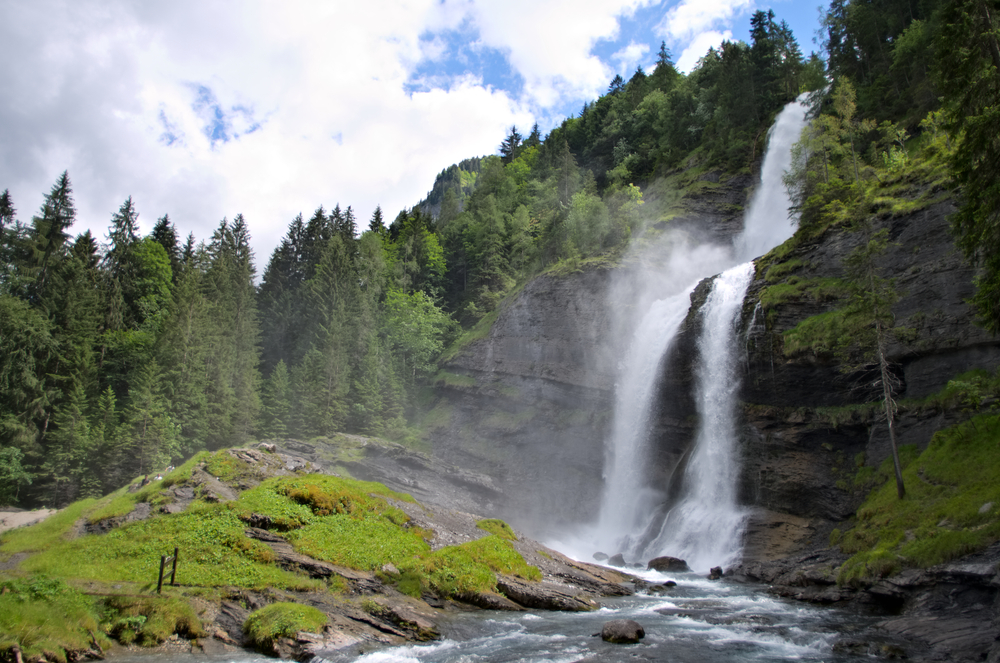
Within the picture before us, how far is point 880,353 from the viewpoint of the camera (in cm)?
2431

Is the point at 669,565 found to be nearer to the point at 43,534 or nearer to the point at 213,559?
the point at 213,559

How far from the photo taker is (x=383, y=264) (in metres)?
72.8

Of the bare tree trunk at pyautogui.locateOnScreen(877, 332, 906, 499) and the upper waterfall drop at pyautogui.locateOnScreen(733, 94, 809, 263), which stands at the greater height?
the upper waterfall drop at pyautogui.locateOnScreen(733, 94, 809, 263)

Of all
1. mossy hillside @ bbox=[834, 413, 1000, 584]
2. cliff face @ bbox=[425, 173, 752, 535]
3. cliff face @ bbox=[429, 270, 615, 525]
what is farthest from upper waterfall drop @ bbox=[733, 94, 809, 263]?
mossy hillside @ bbox=[834, 413, 1000, 584]

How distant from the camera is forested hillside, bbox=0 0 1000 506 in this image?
4062cm

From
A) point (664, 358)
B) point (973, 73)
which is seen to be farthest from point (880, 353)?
point (664, 358)

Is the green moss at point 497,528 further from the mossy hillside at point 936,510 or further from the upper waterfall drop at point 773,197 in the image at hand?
the upper waterfall drop at point 773,197

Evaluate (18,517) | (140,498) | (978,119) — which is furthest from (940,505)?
(18,517)

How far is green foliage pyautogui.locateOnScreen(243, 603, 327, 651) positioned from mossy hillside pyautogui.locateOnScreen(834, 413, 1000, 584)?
17430 millimetres

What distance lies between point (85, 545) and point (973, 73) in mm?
32603

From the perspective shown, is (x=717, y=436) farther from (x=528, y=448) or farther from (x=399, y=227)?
(x=399, y=227)

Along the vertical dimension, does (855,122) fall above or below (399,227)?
below

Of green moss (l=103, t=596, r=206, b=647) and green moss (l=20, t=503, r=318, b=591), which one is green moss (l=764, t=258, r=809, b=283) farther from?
green moss (l=103, t=596, r=206, b=647)

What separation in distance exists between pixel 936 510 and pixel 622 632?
14.2 metres
